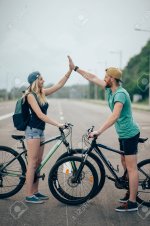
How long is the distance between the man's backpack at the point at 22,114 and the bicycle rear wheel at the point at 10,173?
1.53ft

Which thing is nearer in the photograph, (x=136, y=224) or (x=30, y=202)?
(x=136, y=224)

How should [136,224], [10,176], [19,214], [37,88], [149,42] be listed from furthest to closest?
[149,42]
[10,176]
[37,88]
[19,214]
[136,224]

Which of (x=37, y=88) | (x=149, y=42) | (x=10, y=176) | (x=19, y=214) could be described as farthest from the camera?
(x=149, y=42)

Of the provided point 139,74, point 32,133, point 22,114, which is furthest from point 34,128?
point 139,74

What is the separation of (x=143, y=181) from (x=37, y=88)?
6.51ft

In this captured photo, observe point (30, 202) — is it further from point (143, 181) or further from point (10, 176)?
point (143, 181)

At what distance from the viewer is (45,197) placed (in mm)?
5461

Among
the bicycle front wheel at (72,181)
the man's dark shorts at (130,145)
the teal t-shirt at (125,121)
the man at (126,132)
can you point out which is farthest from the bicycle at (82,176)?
the teal t-shirt at (125,121)

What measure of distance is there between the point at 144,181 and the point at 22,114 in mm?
1959

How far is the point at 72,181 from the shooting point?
17.5 feet

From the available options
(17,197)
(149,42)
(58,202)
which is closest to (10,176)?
(17,197)

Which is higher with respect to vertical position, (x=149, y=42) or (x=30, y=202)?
(x=149, y=42)

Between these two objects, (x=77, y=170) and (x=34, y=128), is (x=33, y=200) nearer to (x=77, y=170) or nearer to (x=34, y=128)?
(x=77, y=170)

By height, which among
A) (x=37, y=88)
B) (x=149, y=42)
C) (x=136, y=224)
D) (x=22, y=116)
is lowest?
(x=136, y=224)
